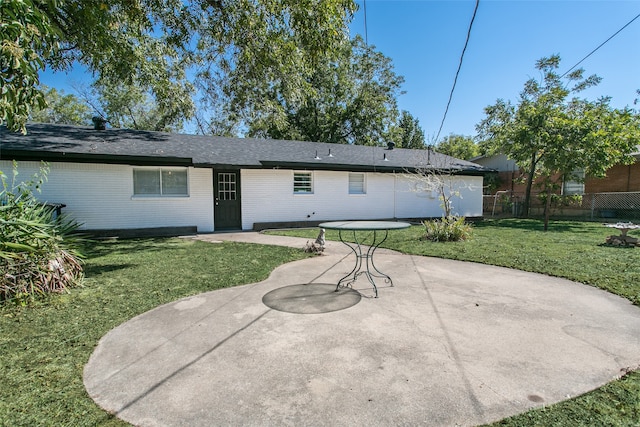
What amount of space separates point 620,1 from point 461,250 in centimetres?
584

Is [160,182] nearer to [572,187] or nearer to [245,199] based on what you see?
[245,199]

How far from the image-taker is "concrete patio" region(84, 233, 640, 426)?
221 cm

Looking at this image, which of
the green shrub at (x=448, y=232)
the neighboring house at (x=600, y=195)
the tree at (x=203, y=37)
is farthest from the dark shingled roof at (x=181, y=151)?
the neighboring house at (x=600, y=195)

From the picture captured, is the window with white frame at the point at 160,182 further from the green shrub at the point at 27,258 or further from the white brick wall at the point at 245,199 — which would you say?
the green shrub at the point at 27,258

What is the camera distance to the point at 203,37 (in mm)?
9688

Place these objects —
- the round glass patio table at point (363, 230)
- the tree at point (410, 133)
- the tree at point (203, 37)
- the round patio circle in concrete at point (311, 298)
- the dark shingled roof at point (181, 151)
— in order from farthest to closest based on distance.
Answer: the tree at point (410, 133)
the dark shingled roof at point (181, 151)
the tree at point (203, 37)
the round glass patio table at point (363, 230)
the round patio circle in concrete at point (311, 298)

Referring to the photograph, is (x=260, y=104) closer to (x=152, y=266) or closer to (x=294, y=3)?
(x=294, y=3)

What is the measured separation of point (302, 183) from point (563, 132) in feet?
38.6

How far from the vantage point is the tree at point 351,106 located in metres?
27.2

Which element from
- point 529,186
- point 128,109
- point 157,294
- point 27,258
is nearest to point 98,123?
point 27,258

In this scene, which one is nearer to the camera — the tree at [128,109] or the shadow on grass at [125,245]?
the shadow on grass at [125,245]

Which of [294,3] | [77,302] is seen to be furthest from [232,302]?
[294,3]

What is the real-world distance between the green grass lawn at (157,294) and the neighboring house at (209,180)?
71.6 inches

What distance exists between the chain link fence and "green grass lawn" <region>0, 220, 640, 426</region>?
7.48 meters
